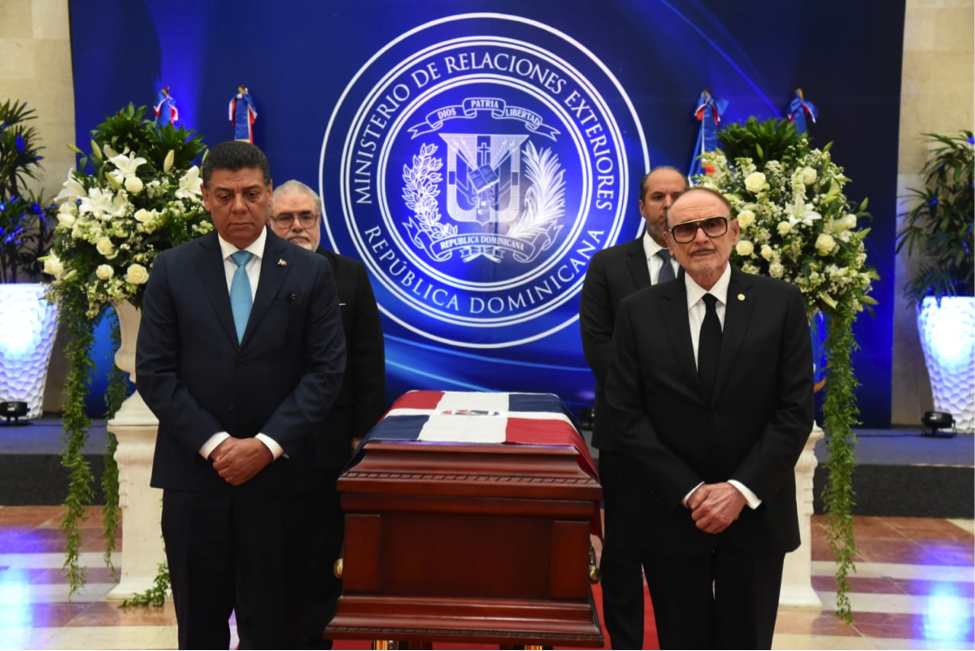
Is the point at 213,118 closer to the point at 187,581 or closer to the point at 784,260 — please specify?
the point at 784,260

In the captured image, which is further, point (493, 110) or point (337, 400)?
point (493, 110)

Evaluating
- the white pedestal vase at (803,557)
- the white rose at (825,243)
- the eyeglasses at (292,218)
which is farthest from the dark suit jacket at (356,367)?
the white pedestal vase at (803,557)

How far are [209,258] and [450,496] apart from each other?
0.97 m

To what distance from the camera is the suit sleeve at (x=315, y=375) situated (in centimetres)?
243

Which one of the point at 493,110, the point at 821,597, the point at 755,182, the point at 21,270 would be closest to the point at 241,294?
the point at 755,182

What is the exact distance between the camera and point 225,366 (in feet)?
8.02

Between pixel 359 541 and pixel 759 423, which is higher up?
pixel 759 423

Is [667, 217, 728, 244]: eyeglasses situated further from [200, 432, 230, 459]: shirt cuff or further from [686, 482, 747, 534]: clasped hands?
[200, 432, 230, 459]: shirt cuff

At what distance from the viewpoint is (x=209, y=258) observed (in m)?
2.53

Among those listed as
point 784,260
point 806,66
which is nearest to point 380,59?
point 806,66

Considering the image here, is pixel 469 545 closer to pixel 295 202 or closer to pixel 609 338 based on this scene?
pixel 609 338

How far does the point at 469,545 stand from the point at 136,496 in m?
2.66

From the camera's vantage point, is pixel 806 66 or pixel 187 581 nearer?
pixel 187 581

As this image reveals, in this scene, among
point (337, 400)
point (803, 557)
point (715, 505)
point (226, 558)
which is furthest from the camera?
point (803, 557)
